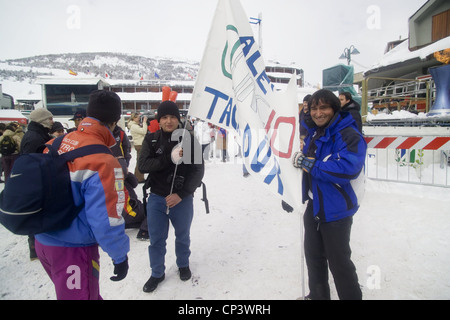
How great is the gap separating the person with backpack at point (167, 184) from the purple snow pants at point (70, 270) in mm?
957

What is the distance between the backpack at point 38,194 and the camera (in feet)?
4.48

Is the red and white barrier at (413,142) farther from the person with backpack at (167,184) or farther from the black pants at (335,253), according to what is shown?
the person with backpack at (167,184)

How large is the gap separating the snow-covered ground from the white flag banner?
408 mm

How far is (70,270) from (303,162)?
1887 millimetres

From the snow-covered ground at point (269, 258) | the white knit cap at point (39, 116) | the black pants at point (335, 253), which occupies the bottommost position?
the snow-covered ground at point (269, 258)

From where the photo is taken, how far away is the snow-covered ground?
2.56 meters

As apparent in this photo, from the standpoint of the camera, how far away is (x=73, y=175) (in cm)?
152

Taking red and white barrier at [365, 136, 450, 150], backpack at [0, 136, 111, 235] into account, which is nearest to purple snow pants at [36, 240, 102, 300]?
backpack at [0, 136, 111, 235]

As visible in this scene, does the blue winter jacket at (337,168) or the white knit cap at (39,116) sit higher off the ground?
the white knit cap at (39,116)

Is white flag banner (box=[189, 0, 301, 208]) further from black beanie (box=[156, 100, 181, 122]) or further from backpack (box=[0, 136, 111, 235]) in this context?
backpack (box=[0, 136, 111, 235])

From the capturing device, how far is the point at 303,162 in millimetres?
1970

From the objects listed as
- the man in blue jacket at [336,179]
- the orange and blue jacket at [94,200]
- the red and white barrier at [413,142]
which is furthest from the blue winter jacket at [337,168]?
the red and white barrier at [413,142]

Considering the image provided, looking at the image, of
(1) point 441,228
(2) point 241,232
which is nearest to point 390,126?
(1) point 441,228

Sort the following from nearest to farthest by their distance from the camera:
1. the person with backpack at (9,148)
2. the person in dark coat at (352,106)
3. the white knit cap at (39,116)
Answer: the white knit cap at (39,116) → the person in dark coat at (352,106) → the person with backpack at (9,148)
